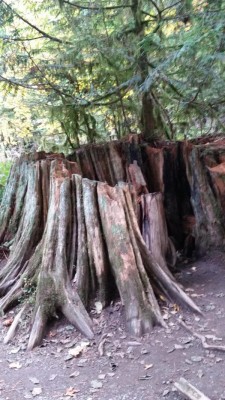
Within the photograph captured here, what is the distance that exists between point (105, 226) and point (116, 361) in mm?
1743

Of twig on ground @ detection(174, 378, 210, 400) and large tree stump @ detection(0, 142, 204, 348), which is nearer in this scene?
twig on ground @ detection(174, 378, 210, 400)

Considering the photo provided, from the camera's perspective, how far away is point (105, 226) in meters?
5.02

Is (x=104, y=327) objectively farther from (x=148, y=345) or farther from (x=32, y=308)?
(x=32, y=308)

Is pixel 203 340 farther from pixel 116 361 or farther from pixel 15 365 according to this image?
pixel 15 365

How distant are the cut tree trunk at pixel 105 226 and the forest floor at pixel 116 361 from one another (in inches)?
6.0

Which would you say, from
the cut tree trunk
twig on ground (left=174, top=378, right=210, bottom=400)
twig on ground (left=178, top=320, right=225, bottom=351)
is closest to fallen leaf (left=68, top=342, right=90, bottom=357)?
the cut tree trunk

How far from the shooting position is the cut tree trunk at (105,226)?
15.0 ft

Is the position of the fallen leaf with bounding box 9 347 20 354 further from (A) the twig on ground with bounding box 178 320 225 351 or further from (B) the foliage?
(B) the foliage

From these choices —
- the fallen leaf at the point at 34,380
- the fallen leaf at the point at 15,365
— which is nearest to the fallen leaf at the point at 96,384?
the fallen leaf at the point at 34,380

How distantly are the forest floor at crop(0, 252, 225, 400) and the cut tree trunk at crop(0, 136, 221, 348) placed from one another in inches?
6.0

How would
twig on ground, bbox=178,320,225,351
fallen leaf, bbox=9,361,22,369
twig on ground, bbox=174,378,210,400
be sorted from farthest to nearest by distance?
fallen leaf, bbox=9,361,22,369 < twig on ground, bbox=178,320,225,351 < twig on ground, bbox=174,378,210,400

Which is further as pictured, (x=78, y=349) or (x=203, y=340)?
(x=78, y=349)

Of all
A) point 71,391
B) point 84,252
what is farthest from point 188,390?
point 84,252

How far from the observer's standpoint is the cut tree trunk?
4566 mm
